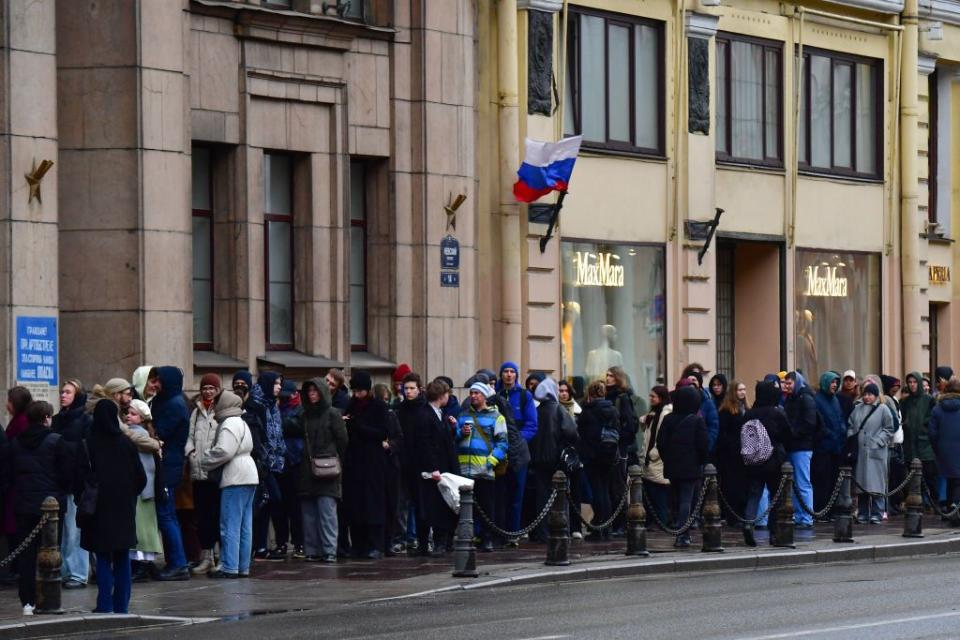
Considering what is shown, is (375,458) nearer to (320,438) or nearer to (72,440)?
(320,438)

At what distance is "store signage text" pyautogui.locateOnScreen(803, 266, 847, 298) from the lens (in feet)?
113

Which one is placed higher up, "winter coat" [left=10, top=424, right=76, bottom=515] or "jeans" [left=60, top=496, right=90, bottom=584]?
"winter coat" [left=10, top=424, right=76, bottom=515]

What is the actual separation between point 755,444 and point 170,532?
6646mm

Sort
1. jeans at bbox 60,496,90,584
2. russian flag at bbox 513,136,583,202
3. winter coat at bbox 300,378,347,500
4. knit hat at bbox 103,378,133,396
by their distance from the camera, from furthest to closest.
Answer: russian flag at bbox 513,136,583,202 → winter coat at bbox 300,378,347,500 → jeans at bbox 60,496,90,584 → knit hat at bbox 103,378,133,396

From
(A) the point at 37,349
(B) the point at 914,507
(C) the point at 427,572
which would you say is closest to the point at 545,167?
(B) the point at 914,507

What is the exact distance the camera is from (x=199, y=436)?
20.8 meters

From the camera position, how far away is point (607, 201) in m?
30.2

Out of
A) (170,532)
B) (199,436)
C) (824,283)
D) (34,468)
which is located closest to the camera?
(34,468)

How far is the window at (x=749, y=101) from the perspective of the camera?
3262cm

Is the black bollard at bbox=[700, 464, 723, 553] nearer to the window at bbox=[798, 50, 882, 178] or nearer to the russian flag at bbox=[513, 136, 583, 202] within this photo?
the russian flag at bbox=[513, 136, 583, 202]

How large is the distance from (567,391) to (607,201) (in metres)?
5.43

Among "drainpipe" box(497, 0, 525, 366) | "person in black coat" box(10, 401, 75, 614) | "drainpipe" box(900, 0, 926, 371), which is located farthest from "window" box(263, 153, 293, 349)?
"drainpipe" box(900, 0, 926, 371)

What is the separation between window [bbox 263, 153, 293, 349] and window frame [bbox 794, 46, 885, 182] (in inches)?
402

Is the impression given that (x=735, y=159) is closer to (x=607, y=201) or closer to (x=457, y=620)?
(x=607, y=201)
